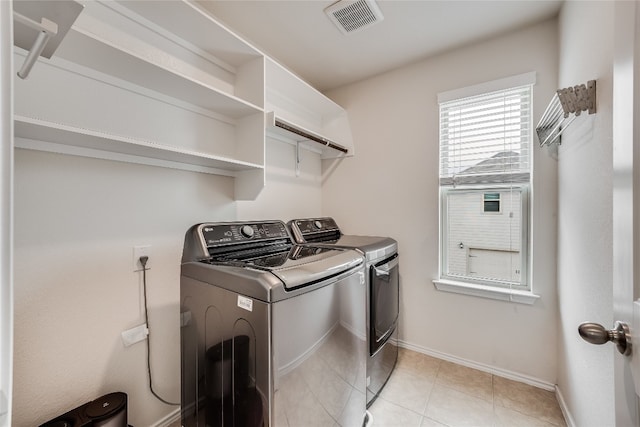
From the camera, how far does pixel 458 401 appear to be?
1680 millimetres

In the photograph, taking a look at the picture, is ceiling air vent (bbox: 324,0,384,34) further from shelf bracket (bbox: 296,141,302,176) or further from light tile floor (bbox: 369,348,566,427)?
light tile floor (bbox: 369,348,566,427)

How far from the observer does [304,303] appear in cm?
106

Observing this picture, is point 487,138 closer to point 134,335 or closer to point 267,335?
point 267,335

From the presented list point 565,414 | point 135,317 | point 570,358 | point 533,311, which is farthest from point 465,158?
point 135,317

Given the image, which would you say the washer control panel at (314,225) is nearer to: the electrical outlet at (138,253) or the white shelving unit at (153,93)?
the white shelving unit at (153,93)

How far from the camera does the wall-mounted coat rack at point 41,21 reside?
68 centimetres

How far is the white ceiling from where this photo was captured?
63.0 inches

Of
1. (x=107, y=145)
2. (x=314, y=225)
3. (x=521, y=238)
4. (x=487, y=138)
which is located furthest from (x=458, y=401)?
(x=107, y=145)

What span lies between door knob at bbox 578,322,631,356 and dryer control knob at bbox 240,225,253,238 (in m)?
1.40

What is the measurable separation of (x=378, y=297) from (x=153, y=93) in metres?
1.78

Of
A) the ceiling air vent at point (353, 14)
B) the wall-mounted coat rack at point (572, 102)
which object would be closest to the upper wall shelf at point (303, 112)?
the ceiling air vent at point (353, 14)

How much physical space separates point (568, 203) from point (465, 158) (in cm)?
75

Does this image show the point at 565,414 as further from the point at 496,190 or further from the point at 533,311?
the point at 496,190

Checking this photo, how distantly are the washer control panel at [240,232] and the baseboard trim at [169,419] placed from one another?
103 cm
